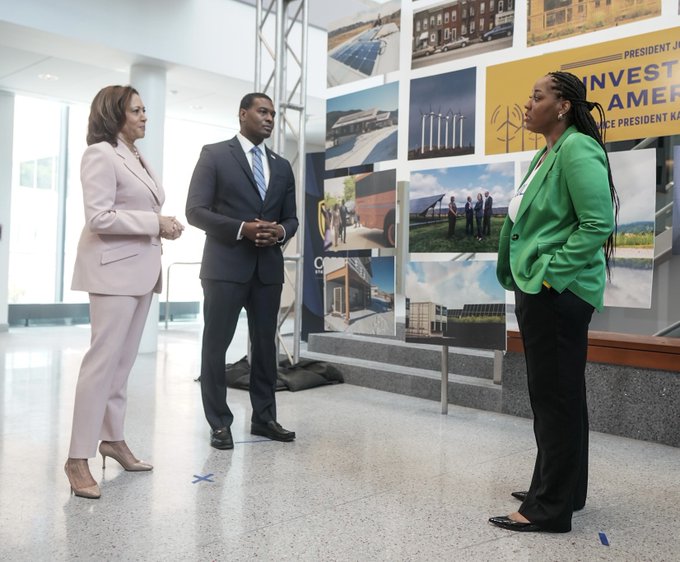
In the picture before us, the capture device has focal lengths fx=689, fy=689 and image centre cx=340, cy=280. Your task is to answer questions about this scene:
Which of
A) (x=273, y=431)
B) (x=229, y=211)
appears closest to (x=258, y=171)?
(x=229, y=211)

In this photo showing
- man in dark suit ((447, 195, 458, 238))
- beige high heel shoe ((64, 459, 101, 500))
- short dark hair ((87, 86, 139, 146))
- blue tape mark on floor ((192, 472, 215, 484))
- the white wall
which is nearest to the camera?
beige high heel shoe ((64, 459, 101, 500))

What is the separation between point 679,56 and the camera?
3543mm

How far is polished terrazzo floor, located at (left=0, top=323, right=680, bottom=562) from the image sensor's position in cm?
213

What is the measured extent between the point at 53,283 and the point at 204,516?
9.15m

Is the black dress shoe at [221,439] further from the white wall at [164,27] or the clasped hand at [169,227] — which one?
the white wall at [164,27]

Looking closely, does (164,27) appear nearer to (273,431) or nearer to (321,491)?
(273,431)

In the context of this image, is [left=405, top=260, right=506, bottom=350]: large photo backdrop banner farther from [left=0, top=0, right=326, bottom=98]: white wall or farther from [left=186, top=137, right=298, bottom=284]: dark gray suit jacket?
[left=0, top=0, right=326, bottom=98]: white wall

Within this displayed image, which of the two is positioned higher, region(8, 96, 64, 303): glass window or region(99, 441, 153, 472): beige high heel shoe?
region(8, 96, 64, 303): glass window

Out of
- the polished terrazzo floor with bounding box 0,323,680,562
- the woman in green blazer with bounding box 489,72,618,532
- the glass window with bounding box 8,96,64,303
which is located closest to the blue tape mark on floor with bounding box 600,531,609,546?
the polished terrazzo floor with bounding box 0,323,680,562

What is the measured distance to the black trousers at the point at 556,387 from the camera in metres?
2.17

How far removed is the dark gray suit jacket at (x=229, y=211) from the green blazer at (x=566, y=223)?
1.44 m

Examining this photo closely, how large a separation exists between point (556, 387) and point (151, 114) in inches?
231

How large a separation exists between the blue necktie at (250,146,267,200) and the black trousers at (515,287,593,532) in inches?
63.5

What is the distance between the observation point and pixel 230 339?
11.3 ft
